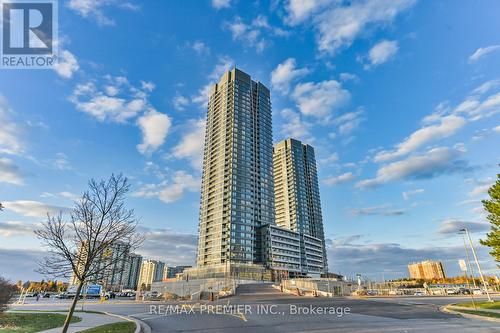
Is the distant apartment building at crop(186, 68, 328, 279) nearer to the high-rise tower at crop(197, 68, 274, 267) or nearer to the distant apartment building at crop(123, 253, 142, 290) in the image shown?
the high-rise tower at crop(197, 68, 274, 267)

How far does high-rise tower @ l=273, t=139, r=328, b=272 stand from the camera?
559ft

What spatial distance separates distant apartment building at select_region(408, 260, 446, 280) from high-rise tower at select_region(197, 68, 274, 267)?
13172cm

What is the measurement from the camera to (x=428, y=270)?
7279 inches

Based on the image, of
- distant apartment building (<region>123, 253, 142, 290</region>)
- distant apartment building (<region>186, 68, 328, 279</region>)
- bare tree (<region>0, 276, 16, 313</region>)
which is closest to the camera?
bare tree (<region>0, 276, 16, 313</region>)

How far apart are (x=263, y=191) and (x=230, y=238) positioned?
30.2 meters

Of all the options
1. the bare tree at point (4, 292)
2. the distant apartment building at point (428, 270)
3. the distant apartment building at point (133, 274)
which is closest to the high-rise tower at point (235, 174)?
the distant apartment building at point (133, 274)

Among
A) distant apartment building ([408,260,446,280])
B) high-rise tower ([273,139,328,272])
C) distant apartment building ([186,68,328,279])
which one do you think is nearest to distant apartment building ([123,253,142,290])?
distant apartment building ([186,68,328,279])

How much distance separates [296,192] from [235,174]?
221ft

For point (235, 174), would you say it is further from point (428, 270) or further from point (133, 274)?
point (428, 270)

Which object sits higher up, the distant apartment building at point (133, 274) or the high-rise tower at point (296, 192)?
the high-rise tower at point (296, 192)

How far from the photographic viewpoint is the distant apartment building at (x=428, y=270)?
182 meters

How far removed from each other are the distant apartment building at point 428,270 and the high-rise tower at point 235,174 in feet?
432

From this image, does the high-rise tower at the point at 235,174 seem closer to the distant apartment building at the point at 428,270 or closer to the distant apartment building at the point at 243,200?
the distant apartment building at the point at 243,200

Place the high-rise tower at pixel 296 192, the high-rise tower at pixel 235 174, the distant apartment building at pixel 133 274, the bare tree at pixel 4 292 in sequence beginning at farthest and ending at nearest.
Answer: the high-rise tower at pixel 296 192
the distant apartment building at pixel 133 274
the high-rise tower at pixel 235 174
the bare tree at pixel 4 292
